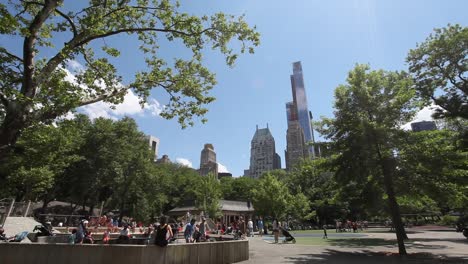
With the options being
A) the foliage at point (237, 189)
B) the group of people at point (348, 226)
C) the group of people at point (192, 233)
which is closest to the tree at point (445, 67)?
the group of people at point (192, 233)

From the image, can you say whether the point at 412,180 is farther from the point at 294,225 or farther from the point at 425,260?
the point at 294,225

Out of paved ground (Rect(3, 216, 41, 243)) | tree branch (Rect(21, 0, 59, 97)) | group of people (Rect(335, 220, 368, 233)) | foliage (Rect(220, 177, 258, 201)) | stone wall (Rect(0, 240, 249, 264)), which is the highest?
foliage (Rect(220, 177, 258, 201))

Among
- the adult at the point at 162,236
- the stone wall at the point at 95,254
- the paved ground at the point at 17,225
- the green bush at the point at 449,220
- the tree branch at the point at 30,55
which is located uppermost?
the tree branch at the point at 30,55

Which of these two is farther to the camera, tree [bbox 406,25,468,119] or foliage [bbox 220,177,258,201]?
foliage [bbox 220,177,258,201]

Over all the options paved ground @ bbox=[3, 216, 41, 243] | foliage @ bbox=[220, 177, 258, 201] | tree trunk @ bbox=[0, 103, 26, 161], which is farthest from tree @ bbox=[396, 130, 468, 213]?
foliage @ bbox=[220, 177, 258, 201]

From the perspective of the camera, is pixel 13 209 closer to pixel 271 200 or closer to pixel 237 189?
pixel 271 200

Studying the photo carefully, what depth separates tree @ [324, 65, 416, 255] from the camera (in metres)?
15.6

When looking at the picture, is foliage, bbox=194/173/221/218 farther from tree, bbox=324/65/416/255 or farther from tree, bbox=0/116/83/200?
tree, bbox=324/65/416/255

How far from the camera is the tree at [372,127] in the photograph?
51.2 feet

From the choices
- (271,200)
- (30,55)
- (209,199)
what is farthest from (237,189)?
(30,55)

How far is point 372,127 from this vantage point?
50.6 ft

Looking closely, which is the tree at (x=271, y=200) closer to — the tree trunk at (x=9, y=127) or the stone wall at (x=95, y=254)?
the stone wall at (x=95, y=254)

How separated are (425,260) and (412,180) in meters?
4.07

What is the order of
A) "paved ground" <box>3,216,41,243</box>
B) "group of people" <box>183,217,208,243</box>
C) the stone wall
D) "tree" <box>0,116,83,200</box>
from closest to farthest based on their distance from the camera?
the stone wall < "group of people" <box>183,217,208,243</box> < "paved ground" <box>3,216,41,243</box> < "tree" <box>0,116,83,200</box>
